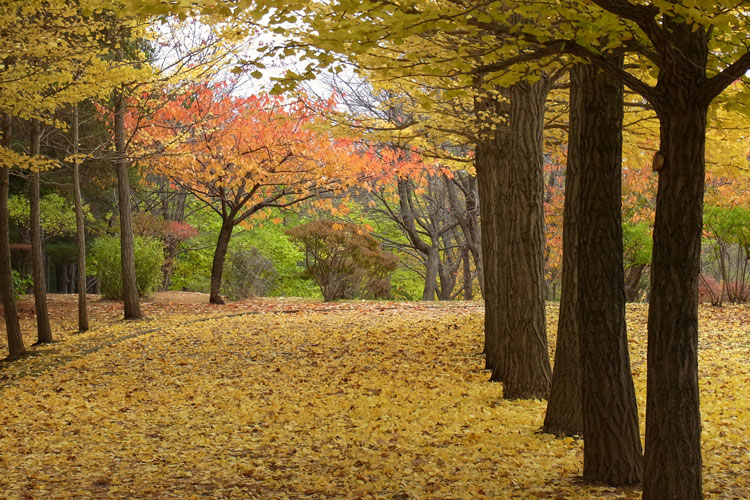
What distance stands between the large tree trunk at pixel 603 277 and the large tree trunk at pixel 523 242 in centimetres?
244

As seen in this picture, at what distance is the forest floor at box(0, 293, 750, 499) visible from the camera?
4.55 m

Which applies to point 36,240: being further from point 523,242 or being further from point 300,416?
point 523,242

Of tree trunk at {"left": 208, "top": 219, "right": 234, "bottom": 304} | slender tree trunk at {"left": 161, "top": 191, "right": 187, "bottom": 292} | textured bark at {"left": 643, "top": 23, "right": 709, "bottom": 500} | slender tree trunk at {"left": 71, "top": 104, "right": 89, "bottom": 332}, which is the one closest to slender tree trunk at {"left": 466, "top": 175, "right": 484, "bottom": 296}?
tree trunk at {"left": 208, "top": 219, "right": 234, "bottom": 304}

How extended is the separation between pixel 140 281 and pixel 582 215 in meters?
14.5

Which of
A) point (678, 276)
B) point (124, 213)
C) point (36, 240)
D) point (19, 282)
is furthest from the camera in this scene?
point (19, 282)

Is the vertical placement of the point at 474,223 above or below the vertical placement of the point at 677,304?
above

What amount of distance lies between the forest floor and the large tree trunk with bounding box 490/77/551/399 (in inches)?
16.3

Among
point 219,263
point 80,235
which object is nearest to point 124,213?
point 80,235

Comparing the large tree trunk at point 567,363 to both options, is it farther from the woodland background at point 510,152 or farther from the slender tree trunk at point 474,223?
the slender tree trunk at point 474,223

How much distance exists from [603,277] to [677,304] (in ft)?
2.71

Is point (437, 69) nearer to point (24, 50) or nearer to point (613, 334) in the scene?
point (613, 334)

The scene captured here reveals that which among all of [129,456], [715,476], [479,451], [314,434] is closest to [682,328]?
[715,476]

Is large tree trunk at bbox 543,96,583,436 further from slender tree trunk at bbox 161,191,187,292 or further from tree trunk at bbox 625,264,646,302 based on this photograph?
slender tree trunk at bbox 161,191,187,292

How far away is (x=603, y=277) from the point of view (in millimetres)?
4137
